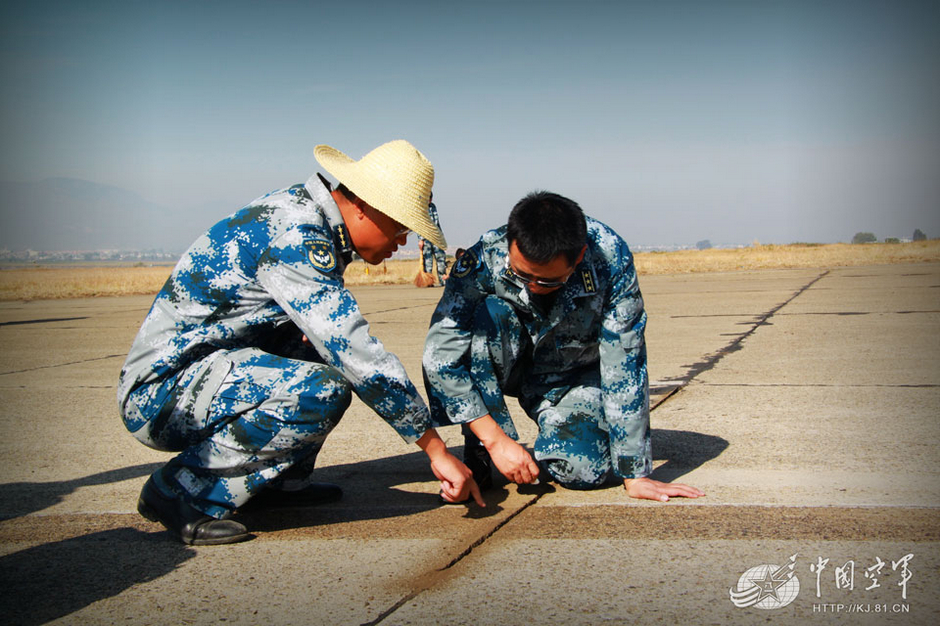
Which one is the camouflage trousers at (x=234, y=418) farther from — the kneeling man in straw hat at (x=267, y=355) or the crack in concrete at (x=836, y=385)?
the crack in concrete at (x=836, y=385)

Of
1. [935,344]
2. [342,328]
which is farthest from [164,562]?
[935,344]

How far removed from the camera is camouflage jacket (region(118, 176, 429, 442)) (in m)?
2.54

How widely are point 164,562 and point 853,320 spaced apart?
827 centimetres

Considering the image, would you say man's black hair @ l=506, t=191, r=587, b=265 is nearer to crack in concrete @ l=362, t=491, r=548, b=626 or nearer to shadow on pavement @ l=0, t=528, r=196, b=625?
crack in concrete @ l=362, t=491, r=548, b=626

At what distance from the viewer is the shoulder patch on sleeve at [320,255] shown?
2.59m

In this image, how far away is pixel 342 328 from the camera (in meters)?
2.52

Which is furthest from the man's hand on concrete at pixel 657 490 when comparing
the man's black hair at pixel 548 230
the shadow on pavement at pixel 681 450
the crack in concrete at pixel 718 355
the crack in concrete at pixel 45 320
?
the crack in concrete at pixel 45 320

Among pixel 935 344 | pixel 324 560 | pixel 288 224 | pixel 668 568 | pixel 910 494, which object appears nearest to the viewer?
pixel 668 568

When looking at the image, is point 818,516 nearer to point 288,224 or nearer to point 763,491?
point 763,491

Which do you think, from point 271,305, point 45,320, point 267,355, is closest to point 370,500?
point 267,355

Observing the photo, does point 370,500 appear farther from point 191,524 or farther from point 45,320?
point 45,320

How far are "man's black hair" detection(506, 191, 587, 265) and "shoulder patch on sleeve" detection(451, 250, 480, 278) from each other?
0.31m

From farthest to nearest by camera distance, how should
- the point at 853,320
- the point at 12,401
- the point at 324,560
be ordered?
1. the point at 853,320
2. the point at 12,401
3. the point at 324,560

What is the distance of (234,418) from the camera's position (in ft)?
8.82
